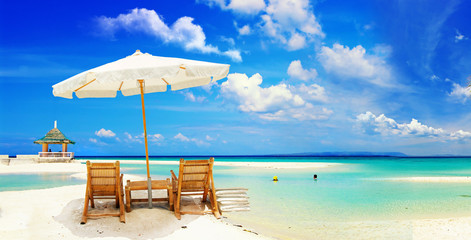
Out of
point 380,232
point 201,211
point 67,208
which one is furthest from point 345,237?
point 67,208

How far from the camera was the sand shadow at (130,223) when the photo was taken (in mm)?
5699

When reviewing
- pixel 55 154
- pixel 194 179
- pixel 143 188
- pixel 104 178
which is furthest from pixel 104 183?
pixel 55 154

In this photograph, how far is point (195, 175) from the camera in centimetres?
673

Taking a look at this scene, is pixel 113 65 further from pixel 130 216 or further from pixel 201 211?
pixel 201 211

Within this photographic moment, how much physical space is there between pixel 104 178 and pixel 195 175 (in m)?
1.64

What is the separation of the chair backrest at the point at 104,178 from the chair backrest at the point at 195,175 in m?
1.15

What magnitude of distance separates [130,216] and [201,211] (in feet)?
4.30

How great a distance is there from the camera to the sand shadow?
5.70 meters

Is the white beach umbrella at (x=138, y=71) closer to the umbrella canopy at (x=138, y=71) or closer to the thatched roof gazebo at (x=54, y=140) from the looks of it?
the umbrella canopy at (x=138, y=71)

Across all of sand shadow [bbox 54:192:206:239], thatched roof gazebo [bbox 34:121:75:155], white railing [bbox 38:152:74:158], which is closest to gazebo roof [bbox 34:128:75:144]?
thatched roof gazebo [bbox 34:121:75:155]

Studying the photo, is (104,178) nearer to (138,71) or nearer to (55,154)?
(138,71)

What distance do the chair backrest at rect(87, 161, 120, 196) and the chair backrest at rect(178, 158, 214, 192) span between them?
115cm

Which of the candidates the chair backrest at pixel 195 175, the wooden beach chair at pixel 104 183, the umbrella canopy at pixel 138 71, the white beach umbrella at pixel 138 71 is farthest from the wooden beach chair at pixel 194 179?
the umbrella canopy at pixel 138 71

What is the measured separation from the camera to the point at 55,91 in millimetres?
6340
